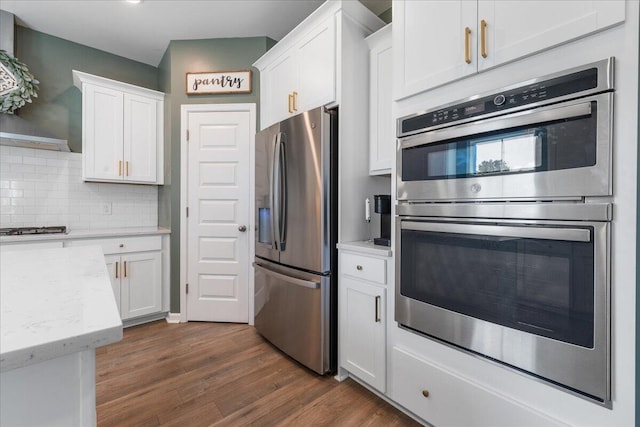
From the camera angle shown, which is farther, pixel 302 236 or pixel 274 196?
pixel 274 196

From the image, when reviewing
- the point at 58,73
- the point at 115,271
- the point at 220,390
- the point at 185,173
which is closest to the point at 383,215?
the point at 220,390

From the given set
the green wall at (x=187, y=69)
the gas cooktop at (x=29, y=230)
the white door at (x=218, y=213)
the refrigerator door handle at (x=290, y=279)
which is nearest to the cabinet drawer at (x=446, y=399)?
the refrigerator door handle at (x=290, y=279)

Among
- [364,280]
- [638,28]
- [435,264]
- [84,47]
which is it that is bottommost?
[364,280]

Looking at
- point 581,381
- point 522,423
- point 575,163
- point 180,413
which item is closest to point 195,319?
point 180,413

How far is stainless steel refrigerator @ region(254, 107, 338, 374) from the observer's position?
6.60 ft

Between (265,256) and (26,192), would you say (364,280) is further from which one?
(26,192)

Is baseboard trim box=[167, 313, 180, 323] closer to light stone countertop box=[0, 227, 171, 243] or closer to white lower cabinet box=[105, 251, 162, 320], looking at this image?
white lower cabinet box=[105, 251, 162, 320]

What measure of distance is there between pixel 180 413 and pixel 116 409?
377mm

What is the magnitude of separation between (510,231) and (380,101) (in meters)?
1.25

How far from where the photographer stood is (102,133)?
299cm

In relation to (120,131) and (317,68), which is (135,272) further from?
(317,68)

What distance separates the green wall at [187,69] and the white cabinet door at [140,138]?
29 cm

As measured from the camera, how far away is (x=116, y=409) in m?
1.74

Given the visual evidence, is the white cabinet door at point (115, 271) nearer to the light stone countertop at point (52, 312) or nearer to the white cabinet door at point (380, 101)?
the light stone countertop at point (52, 312)
